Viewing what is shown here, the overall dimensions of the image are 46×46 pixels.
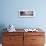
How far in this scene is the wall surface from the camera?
4.01 m

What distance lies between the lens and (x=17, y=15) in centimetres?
403

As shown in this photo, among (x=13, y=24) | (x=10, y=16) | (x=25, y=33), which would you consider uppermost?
(x=10, y=16)

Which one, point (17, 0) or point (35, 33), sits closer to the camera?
point (35, 33)

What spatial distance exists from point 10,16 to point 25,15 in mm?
508

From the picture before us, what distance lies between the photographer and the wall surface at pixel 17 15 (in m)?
4.01

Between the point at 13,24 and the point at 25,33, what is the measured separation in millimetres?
700

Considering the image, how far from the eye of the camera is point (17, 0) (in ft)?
13.1

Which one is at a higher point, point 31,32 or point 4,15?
point 4,15

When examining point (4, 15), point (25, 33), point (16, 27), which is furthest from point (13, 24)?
point (25, 33)

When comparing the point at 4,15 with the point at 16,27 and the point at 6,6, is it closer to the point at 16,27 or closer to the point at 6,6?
the point at 6,6

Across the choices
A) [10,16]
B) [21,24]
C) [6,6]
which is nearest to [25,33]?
[21,24]

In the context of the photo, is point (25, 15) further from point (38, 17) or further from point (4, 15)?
point (4, 15)

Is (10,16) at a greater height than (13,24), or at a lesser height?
greater

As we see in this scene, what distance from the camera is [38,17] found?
4.05 metres
